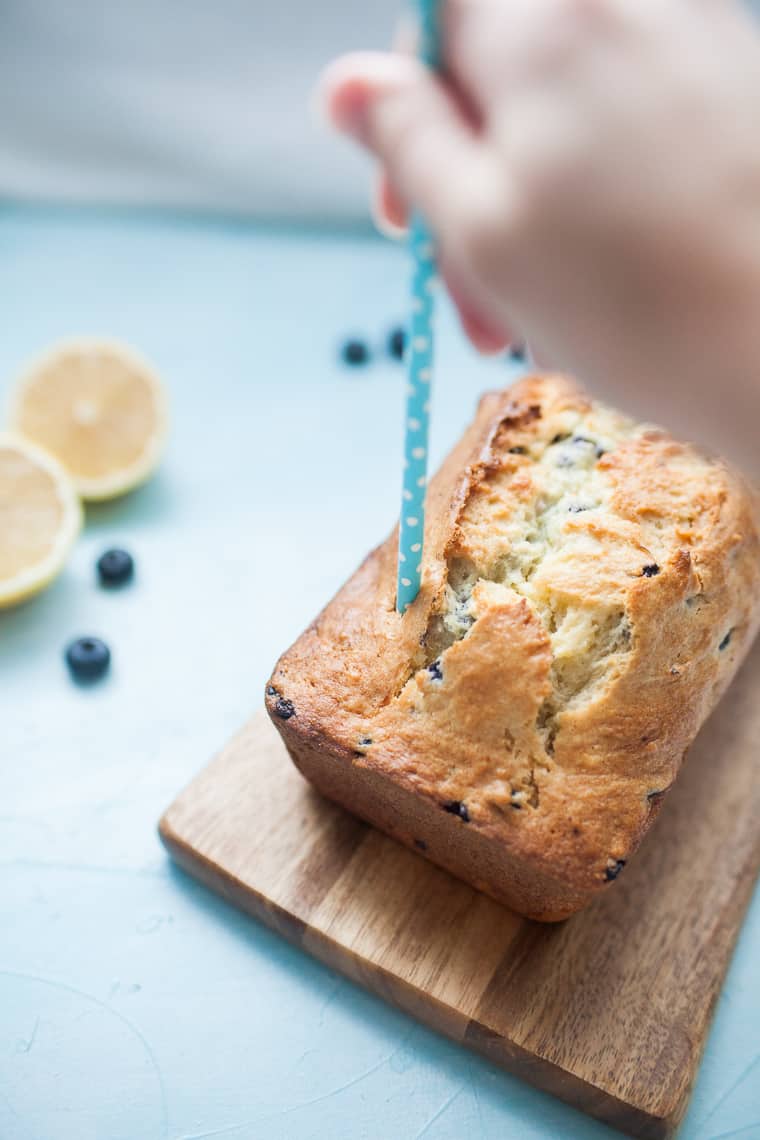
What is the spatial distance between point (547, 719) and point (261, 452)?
4.43 ft

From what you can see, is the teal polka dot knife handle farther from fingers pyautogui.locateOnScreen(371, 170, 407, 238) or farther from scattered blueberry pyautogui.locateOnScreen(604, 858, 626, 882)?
scattered blueberry pyautogui.locateOnScreen(604, 858, 626, 882)

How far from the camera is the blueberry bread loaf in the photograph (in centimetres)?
161

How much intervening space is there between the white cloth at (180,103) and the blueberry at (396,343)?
0.60m

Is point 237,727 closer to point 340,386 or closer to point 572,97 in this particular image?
point 340,386

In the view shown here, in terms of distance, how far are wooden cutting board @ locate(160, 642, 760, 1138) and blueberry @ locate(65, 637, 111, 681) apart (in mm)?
414

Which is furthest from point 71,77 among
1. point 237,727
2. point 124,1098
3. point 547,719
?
point 124,1098

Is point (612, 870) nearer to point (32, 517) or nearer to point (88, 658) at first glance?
point (88, 658)

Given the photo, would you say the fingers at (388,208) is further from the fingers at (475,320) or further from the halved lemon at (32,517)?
the halved lemon at (32,517)

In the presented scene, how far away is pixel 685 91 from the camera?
0.89 m

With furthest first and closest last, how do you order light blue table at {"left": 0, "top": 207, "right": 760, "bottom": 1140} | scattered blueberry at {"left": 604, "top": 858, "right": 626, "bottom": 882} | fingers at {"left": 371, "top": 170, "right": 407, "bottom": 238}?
1. light blue table at {"left": 0, "top": 207, "right": 760, "bottom": 1140}
2. scattered blueberry at {"left": 604, "top": 858, "right": 626, "bottom": 882}
3. fingers at {"left": 371, "top": 170, "right": 407, "bottom": 238}

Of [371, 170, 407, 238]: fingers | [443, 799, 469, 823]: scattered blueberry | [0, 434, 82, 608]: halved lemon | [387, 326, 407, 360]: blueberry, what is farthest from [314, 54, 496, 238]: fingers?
[387, 326, 407, 360]: blueberry

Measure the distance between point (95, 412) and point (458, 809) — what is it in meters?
1.52

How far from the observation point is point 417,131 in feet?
3.11

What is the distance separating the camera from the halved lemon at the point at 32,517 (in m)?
2.32
